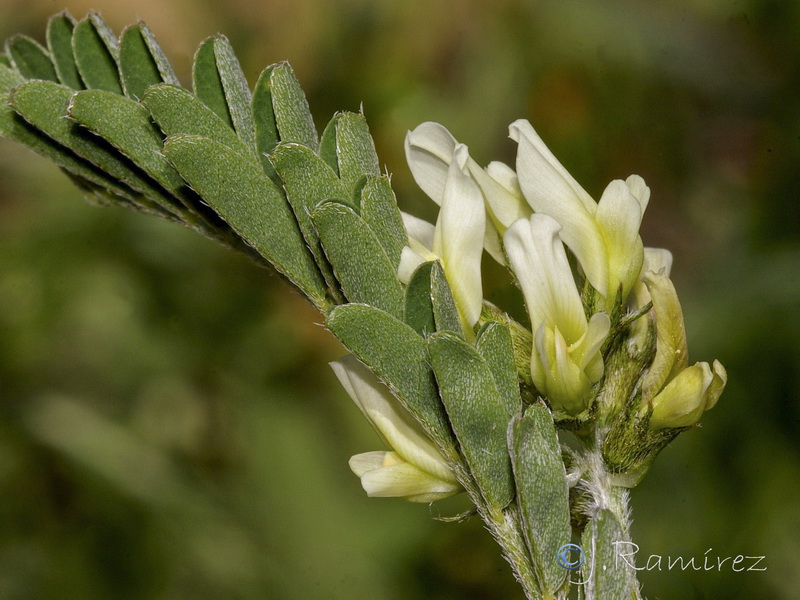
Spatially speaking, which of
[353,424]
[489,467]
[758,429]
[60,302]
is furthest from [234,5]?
[489,467]

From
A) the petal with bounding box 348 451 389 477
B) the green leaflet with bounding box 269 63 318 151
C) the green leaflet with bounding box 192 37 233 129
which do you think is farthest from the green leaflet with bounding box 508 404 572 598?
the green leaflet with bounding box 192 37 233 129

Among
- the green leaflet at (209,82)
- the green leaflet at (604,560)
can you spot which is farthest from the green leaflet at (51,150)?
the green leaflet at (604,560)

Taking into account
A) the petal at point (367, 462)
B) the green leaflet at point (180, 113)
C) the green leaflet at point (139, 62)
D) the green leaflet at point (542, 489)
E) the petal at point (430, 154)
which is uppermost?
the green leaflet at point (139, 62)

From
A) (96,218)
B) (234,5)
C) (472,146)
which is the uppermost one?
(234,5)

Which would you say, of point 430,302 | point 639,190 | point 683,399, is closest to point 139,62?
point 430,302

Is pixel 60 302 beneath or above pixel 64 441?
above

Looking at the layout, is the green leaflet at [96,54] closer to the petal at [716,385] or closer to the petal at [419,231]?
the petal at [419,231]

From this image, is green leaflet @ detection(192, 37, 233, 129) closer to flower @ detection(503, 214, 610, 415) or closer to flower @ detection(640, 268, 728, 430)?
flower @ detection(503, 214, 610, 415)

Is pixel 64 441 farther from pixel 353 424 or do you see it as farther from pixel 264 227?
pixel 264 227
